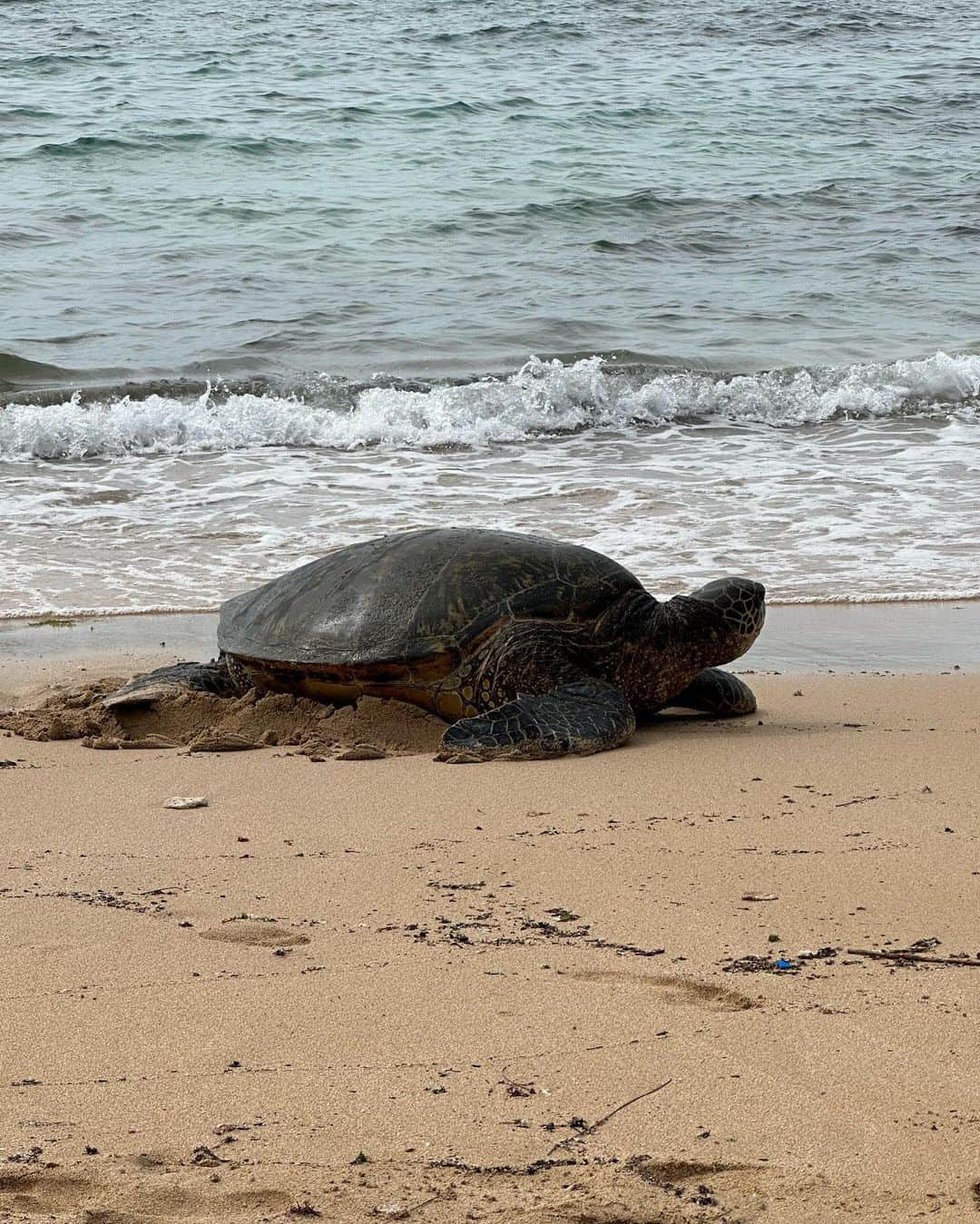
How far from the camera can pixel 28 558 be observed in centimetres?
743

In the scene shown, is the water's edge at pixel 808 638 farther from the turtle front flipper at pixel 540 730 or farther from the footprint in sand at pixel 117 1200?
the footprint in sand at pixel 117 1200

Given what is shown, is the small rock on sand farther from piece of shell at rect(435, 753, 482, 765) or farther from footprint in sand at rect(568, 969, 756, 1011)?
footprint in sand at rect(568, 969, 756, 1011)

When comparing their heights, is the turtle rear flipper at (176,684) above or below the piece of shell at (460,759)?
above

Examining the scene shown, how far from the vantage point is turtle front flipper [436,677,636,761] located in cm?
430

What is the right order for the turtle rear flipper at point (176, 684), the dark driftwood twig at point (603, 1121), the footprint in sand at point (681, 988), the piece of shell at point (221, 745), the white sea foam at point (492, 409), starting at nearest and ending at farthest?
the dark driftwood twig at point (603, 1121), the footprint in sand at point (681, 988), the piece of shell at point (221, 745), the turtle rear flipper at point (176, 684), the white sea foam at point (492, 409)

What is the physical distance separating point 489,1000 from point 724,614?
2.70 meters

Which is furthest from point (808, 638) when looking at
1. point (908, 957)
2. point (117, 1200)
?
point (117, 1200)

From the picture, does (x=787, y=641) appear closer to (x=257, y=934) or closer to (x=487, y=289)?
(x=257, y=934)

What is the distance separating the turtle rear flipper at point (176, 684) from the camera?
189 inches

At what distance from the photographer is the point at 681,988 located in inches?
94.3

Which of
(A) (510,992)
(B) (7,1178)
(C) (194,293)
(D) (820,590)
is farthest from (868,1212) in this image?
(C) (194,293)

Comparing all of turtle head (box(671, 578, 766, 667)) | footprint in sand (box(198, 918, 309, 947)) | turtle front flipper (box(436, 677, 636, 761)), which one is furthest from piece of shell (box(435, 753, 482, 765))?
Result: footprint in sand (box(198, 918, 309, 947))

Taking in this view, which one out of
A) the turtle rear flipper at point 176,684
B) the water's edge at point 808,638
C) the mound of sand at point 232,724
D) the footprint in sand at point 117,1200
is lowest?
the water's edge at point 808,638

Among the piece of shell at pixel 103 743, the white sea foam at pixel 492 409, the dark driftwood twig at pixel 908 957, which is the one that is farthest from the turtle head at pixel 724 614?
the white sea foam at pixel 492 409
